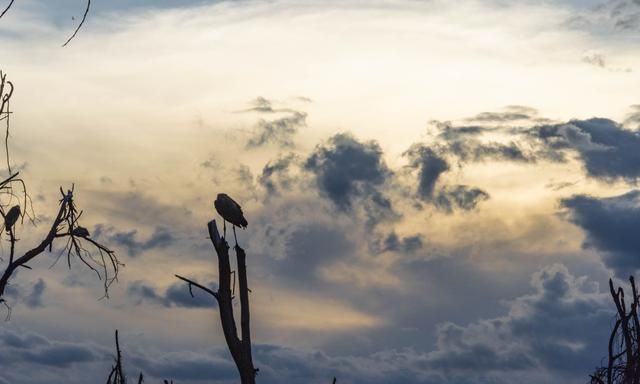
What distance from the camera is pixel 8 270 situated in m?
15.1

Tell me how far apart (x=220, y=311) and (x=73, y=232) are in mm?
2846

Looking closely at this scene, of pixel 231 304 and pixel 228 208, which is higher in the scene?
pixel 228 208

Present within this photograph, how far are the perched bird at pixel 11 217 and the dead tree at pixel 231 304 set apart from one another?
2773 mm

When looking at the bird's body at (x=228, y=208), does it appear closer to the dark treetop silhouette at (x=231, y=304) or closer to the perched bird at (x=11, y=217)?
the dark treetop silhouette at (x=231, y=304)

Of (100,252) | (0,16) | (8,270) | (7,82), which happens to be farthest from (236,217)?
(0,16)

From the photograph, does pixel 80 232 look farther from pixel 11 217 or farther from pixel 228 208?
pixel 228 208

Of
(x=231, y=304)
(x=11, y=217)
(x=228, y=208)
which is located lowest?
(x=231, y=304)

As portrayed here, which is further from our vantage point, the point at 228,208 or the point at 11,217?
the point at 228,208

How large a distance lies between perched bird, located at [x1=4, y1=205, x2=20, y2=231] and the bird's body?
5.39 m

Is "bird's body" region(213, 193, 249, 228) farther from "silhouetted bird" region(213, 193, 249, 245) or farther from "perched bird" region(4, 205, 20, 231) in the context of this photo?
"perched bird" region(4, 205, 20, 231)

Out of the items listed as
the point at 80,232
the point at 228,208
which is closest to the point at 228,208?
the point at 228,208

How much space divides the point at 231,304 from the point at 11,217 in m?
3.79

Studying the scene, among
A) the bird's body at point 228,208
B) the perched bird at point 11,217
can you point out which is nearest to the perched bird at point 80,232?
the perched bird at point 11,217

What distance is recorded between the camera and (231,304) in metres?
15.7
